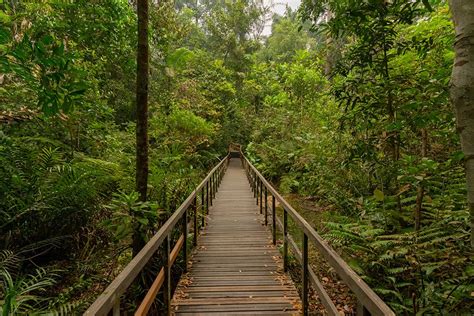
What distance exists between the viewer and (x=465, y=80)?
131 cm

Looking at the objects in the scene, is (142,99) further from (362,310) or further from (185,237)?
(362,310)

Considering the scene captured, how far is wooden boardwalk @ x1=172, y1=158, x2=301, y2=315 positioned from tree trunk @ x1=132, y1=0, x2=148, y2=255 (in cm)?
103

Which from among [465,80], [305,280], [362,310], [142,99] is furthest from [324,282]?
[465,80]

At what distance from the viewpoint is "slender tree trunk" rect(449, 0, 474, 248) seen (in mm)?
1306

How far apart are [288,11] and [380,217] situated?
37897 millimetres

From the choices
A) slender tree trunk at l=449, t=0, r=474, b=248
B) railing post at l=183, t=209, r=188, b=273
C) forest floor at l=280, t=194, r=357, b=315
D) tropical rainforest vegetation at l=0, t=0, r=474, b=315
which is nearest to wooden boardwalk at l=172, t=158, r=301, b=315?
railing post at l=183, t=209, r=188, b=273

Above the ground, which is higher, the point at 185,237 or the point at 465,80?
the point at 465,80

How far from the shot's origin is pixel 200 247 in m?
5.85

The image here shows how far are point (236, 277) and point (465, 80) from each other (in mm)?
3890

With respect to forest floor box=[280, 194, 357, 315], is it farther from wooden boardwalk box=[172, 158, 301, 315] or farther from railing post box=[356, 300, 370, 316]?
railing post box=[356, 300, 370, 316]

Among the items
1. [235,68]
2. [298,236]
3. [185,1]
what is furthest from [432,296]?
[185,1]

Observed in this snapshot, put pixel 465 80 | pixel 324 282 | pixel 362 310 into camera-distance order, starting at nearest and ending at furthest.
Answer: pixel 465 80, pixel 362 310, pixel 324 282

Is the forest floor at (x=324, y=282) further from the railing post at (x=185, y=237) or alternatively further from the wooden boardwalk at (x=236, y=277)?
the railing post at (x=185, y=237)

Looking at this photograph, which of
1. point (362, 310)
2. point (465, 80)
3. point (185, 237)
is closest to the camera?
point (465, 80)
